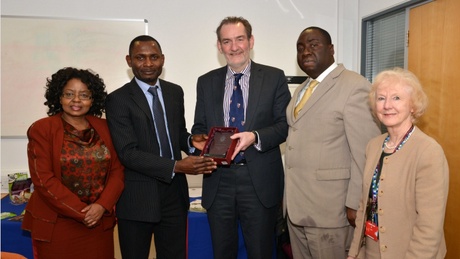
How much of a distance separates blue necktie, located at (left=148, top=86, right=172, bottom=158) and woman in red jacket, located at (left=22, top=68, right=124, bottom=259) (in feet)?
0.96

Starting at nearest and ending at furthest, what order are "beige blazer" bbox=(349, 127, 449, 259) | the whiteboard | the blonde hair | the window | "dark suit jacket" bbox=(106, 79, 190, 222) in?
"beige blazer" bbox=(349, 127, 449, 259) → the blonde hair → "dark suit jacket" bbox=(106, 79, 190, 222) → the window → the whiteboard

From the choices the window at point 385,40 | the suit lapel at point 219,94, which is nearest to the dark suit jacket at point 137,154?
the suit lapel at point 219,94

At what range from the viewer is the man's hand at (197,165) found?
2219mm

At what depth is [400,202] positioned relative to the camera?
167 cm

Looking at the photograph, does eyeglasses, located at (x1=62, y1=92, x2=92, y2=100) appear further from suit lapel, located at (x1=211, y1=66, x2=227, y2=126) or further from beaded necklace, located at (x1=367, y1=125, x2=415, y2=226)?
beaded necklace, located at (x1=367, y1=125, x2=415, y2=226)

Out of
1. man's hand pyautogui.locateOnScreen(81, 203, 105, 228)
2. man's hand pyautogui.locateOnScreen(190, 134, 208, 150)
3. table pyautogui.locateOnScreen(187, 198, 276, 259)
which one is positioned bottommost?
table pyautogui.locateOnScreen(187, 198, 276, 259)

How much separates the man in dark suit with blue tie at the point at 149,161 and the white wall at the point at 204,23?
5.37 ft

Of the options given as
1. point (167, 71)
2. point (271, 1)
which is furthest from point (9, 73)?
point (271, 1)

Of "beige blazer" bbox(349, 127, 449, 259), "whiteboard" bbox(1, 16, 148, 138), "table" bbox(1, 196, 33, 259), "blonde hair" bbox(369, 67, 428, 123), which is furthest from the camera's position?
"whiteboard" bbox(1, 16, 148, 138)

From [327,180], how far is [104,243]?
4.54 feet

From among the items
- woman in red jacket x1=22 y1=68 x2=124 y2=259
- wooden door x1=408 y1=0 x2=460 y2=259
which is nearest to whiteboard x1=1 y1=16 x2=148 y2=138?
woman in red jacket x1=22 y1=68 x2=124 y2=259

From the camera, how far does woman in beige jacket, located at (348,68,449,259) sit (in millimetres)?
1583

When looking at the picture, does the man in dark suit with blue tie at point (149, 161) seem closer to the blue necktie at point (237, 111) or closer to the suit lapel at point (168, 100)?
the suit lapel at point (168, 100)

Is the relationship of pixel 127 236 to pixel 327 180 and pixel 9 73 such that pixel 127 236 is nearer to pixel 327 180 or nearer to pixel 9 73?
pixel 327 180
